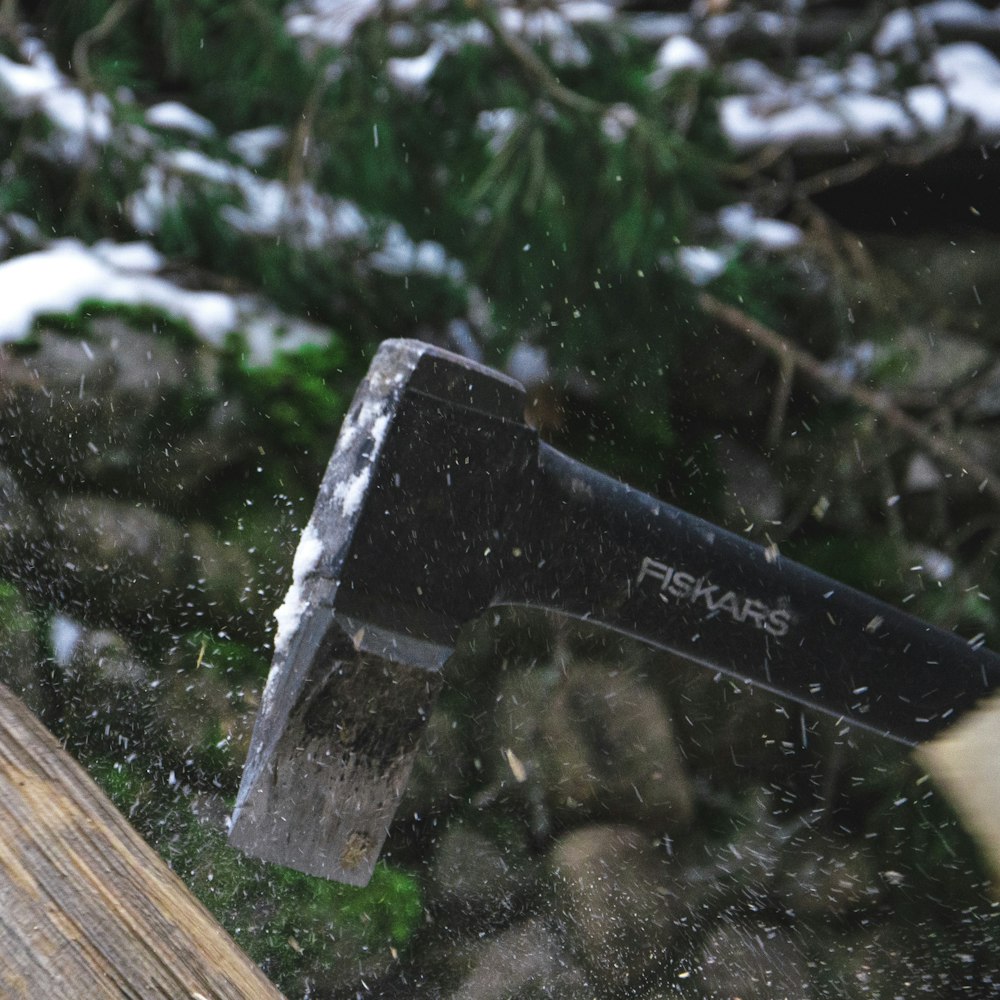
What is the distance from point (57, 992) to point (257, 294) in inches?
80.2

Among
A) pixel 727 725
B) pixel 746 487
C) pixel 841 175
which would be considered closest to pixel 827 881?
pixel 727 725

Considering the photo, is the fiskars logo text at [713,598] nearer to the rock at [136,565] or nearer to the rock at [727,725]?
the rock at [727,725]

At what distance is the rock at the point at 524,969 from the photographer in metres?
2.50

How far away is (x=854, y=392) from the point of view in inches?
A: 103

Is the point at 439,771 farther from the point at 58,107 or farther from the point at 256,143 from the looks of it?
the point at 58,107

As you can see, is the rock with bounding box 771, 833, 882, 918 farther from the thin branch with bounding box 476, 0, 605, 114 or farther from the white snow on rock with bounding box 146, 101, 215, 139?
the white snow on rock with bounding box 146, 101, 215, 139

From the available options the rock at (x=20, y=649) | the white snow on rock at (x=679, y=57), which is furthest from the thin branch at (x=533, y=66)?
the rock at (x=20, y=649)

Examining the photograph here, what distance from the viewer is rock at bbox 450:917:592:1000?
2496 mm

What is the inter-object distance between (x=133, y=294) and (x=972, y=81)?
2.31 m

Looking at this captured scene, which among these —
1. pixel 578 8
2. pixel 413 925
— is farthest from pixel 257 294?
pixel 413 925

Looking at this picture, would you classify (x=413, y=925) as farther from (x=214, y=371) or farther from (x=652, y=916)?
(x=214, y=371)

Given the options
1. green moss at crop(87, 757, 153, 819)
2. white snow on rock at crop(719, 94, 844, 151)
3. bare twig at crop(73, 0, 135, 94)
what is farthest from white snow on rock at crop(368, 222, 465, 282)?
green moss at crop(87, 757, 153, 819)

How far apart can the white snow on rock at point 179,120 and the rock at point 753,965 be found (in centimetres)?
241

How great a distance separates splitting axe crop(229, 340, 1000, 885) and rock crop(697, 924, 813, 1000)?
1.45 m
